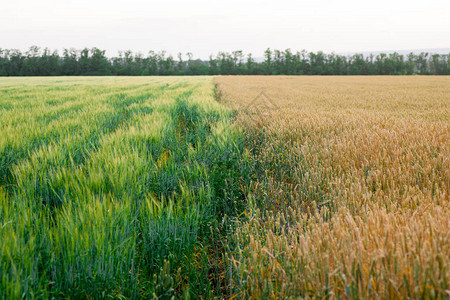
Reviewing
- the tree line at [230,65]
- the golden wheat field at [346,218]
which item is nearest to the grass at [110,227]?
the golden wheat field at [346,218]

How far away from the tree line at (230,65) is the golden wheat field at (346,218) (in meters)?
77.2

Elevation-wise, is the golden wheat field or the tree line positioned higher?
→ the tree line

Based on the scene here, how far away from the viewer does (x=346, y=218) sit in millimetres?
1243

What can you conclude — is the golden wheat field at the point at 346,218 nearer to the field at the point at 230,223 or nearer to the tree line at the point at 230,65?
the field at the point at 230,223

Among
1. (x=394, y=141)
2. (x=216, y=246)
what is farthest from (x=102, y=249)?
(x=394, y=141)

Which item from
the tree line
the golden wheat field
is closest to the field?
the golden wheat field

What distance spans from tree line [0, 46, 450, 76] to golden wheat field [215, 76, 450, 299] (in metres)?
77.2

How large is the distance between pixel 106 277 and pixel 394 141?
294cm

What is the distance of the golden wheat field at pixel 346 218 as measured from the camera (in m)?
0.92

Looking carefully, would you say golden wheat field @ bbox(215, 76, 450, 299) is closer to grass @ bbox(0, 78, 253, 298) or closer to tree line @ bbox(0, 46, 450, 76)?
grass @ bbox(0, 78, 253, 298)

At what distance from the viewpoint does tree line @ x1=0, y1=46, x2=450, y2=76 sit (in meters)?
70.9

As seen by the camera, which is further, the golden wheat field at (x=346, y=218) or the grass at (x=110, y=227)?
the grass at (x=110, y=227)

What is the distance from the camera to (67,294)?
112 cm

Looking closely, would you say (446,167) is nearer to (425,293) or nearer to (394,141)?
(394,141)
